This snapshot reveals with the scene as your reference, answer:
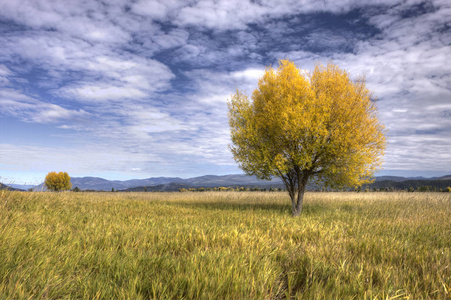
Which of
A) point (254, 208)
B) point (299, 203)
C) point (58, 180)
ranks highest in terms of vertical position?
point (58, 180)

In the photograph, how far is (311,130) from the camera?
1483 centimetres

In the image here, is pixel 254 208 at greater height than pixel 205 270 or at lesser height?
lesser

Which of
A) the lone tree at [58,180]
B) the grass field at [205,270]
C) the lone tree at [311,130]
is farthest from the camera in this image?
the lone tree at [58,180]

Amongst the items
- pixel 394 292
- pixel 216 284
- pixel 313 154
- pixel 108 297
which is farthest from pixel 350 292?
pixel 313 154

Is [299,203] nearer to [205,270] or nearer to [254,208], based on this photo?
[254,208]

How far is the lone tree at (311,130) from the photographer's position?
15.1 meters

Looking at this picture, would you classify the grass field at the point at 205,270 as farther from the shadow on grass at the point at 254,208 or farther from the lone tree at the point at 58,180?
the lone tree at the point at 58,180

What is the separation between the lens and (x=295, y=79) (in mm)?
15852

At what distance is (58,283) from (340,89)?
1636 centimetres

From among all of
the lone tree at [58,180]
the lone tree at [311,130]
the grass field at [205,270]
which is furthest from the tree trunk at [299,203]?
the lone tree at [58,180]

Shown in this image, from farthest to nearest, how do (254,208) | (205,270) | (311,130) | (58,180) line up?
1. (58,180)
2. (254,208)
3. (311,130)
4. (205,270)

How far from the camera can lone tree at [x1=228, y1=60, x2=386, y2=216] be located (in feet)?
49.4

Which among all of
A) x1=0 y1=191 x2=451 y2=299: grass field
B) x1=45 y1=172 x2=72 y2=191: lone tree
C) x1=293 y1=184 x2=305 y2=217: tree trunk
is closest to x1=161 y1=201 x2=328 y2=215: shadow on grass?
x1=293 y1=184 x2=305 y2=217: tree trunk

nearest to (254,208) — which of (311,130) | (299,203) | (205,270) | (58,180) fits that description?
(299,203)
